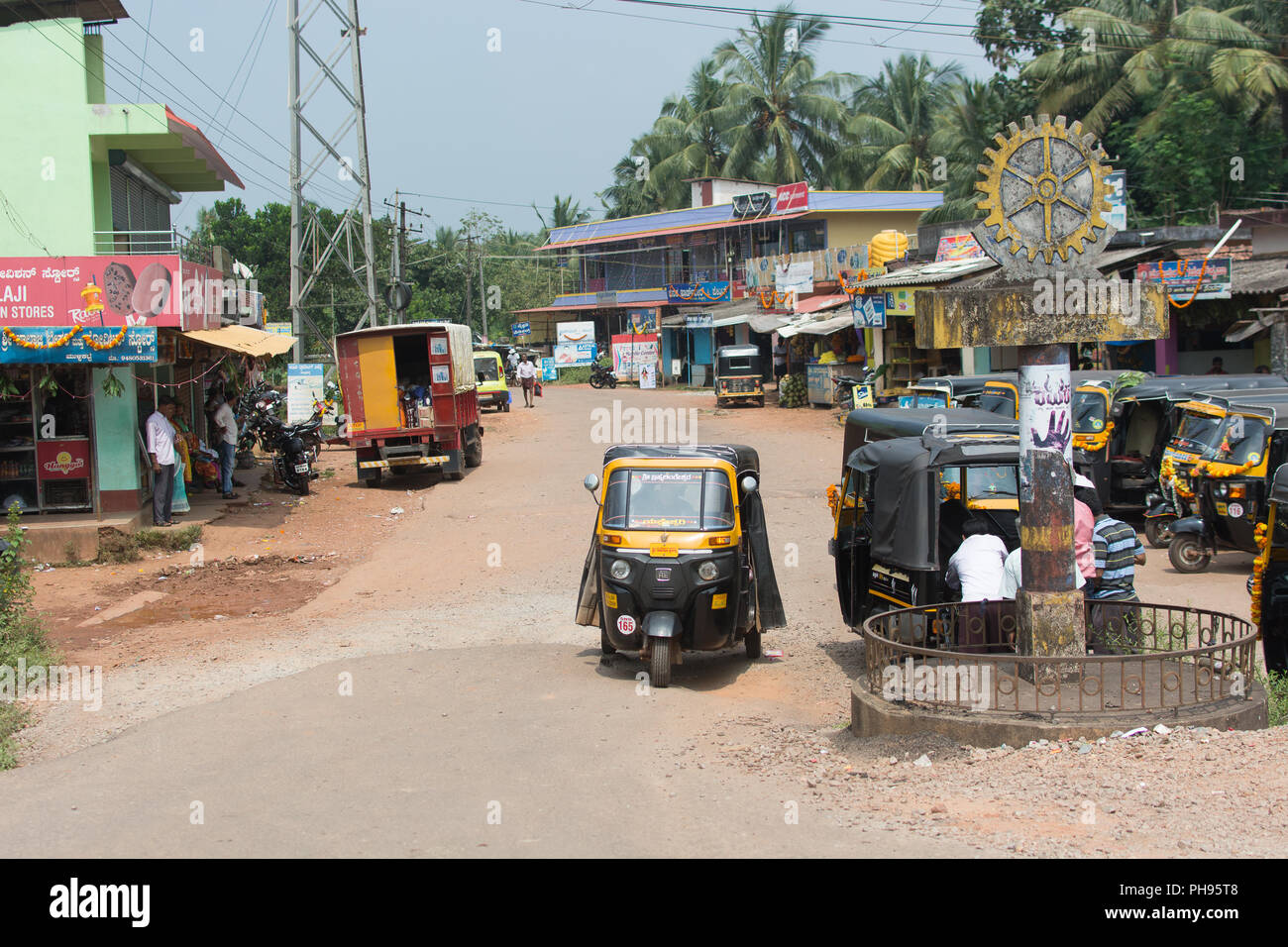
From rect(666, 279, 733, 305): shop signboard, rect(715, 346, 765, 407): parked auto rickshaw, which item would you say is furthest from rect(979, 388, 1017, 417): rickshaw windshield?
rect(666, 279, 733, 305): shop signboard

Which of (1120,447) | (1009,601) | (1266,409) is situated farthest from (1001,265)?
(1120,447)

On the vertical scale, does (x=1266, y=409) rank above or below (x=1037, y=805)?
above

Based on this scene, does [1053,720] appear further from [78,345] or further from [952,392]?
[952,392]

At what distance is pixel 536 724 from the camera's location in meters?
7.95

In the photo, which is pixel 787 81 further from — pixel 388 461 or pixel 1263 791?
pixel 1263 791

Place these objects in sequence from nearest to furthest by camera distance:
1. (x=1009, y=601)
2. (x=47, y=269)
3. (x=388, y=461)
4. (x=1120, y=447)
→ 1. (x=1009, y=601)
2. (x=47, y=269)
3. (x=1120, y=447)
4. (x=388, y=461)

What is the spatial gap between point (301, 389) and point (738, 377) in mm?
15655

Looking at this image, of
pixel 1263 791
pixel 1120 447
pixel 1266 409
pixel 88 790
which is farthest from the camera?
pixel 1120 447

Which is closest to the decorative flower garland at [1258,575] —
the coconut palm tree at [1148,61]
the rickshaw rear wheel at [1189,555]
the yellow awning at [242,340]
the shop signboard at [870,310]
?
the rickshaw rear wheel at [1189,555]

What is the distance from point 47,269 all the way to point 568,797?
12.0 metres

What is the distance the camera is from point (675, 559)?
29.9 feet

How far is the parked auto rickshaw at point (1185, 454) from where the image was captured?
1364 cm

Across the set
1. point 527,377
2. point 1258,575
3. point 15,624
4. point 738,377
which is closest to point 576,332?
point 527,377
